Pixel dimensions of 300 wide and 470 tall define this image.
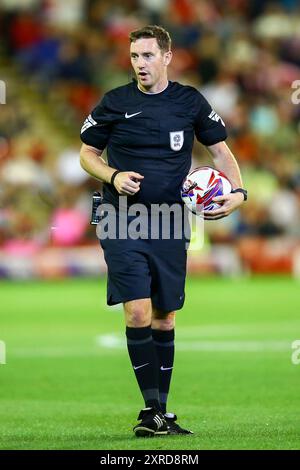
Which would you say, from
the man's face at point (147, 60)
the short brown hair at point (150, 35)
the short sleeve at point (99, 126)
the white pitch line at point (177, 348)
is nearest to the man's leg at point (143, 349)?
the short sleeve at point (99, 126)

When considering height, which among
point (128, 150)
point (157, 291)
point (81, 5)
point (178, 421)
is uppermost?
point (81, 5)

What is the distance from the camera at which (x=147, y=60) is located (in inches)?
319

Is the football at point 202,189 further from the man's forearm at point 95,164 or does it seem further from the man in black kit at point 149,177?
the man's forearm at point 95,164

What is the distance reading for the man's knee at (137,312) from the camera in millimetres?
7973

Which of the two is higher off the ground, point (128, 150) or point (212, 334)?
point (128, 150)

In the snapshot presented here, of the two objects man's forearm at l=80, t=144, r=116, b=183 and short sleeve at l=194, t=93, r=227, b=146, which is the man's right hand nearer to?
man's forearm at l=80, t=144, r=116, b=183

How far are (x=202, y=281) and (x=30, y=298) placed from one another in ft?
14.7

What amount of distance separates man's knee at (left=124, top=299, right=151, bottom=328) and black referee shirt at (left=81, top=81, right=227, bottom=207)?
70cm

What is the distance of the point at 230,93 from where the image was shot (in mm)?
25797

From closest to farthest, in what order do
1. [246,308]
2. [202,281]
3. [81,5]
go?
[246,308] → [202,281] → [81,5]

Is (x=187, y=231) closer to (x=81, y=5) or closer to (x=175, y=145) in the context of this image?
(x=175, y=145)

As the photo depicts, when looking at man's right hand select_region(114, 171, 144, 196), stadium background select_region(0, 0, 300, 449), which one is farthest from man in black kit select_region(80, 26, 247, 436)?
stadium background select_region(0, 0, 300, 449)

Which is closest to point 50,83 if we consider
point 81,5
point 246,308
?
point 81,5

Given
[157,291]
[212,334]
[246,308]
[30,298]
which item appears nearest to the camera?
A: [157,291]
